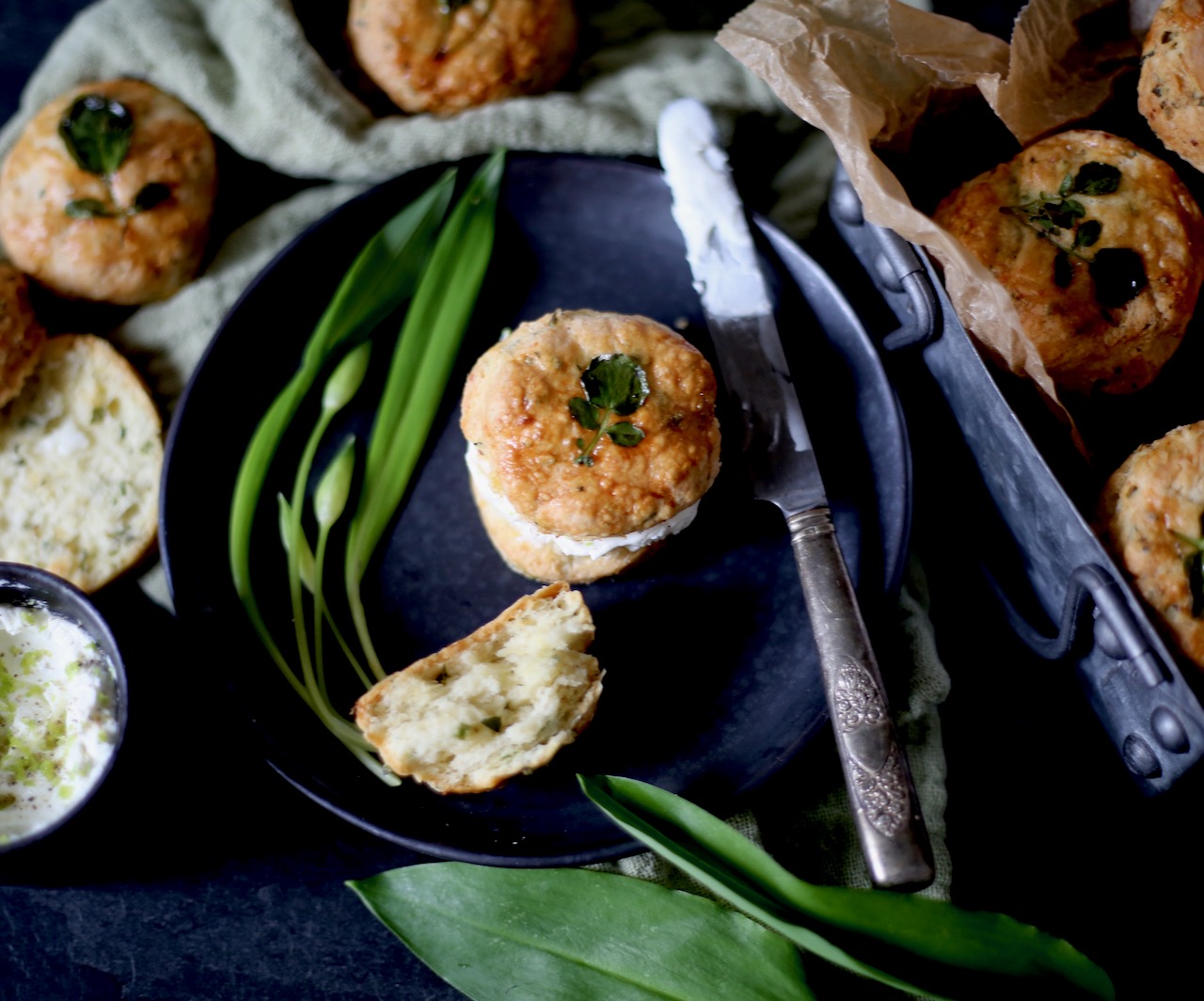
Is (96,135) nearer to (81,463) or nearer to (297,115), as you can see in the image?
(297,115)

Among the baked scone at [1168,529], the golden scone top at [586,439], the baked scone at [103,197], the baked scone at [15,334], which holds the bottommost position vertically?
the baked scone at [1168,529]

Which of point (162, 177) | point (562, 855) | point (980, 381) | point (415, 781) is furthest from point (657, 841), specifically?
point (162, 177)

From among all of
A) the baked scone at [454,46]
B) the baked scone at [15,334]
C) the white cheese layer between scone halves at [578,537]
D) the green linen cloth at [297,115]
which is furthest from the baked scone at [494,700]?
the baked scone at [454,46]

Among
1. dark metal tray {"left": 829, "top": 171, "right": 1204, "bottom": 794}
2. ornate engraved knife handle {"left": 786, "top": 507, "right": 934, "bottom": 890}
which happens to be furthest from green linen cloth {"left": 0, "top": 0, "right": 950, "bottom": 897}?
ornate engraved knife handle {"left": 786, "top": 507, "right": 934, "bottom": 890}

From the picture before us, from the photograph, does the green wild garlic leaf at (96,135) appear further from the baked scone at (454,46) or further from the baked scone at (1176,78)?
the baked scone at (1176,78)

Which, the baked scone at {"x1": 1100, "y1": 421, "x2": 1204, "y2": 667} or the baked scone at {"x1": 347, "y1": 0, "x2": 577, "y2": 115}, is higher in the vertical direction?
the baked scone at {"x1": 347, "y1": 0, "x2": 577, "y2": 115}

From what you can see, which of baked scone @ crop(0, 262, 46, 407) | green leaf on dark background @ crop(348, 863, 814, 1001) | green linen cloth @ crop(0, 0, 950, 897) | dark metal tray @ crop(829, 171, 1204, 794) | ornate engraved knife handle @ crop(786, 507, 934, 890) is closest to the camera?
dark metal tray @ crop(829, 171, 1204, 794)

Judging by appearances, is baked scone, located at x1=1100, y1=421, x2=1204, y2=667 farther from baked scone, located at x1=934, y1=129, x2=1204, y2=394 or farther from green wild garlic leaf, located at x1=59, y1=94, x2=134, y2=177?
green wild garlic leaf, located at x1=59, y1=94, x2=134, y2=177
